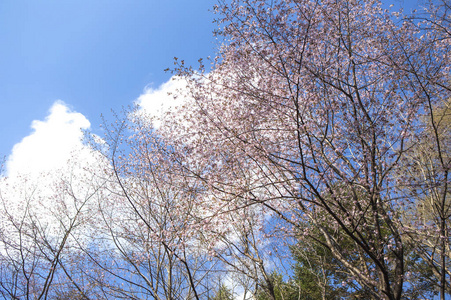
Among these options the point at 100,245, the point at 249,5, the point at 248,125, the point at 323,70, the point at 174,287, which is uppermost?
the point at 249,5

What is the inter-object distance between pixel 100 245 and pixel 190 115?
4.37 m

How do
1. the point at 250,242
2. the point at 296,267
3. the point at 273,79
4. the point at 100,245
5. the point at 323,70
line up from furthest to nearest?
the point at 296,267
the point at 100,245
the point at 250,242
the point at 273,79
the point at 323,70

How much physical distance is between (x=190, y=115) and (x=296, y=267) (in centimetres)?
1059

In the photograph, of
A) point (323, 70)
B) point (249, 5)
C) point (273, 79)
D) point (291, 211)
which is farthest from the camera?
point (291, 211)

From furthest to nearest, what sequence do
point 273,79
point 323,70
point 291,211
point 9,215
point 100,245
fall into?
point 9,215
point 100,245
point 291,211
point 273,79
point 323,70

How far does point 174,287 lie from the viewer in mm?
7133

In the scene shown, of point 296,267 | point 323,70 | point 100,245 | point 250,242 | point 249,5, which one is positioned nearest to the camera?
point 249,5

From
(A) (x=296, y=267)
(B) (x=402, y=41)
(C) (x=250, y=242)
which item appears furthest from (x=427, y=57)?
(A) (x=296, y=267)

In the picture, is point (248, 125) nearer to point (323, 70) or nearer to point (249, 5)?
point (323, 70)

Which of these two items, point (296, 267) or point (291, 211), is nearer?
point (291, 211)

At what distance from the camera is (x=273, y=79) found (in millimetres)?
5707

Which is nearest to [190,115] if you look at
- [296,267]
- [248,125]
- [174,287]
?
[248,125]

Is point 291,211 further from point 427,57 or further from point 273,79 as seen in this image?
point 427,57

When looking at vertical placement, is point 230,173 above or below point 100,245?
above
